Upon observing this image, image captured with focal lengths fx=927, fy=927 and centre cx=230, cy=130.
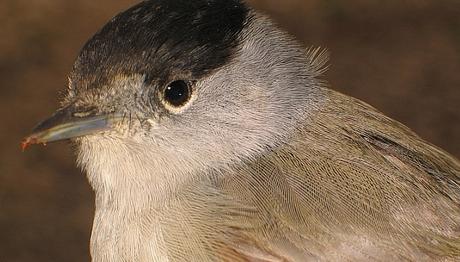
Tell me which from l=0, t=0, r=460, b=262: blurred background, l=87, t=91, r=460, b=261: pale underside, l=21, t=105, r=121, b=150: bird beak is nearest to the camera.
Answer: l=87, t=91, r=460, b=261: pale underside

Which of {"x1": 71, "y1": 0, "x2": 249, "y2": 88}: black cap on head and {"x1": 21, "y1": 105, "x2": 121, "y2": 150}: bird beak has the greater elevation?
{"x1": 71, "y1": 0, "x2": 249, "y2": 88}: black cap on head

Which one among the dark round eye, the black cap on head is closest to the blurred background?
the black cap on head

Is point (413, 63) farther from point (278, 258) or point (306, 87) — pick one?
point (278, 258)

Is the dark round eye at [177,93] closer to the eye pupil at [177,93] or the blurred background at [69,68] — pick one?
the eye pupil at [177,93]

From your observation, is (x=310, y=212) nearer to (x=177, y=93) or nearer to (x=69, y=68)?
(x=177, y=93)

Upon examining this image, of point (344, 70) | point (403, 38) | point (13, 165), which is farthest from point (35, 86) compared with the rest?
point (403, 38)

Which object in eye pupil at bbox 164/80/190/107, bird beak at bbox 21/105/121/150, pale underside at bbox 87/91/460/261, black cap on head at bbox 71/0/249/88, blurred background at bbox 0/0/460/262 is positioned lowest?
pale underside at bbox 87/91/460/261

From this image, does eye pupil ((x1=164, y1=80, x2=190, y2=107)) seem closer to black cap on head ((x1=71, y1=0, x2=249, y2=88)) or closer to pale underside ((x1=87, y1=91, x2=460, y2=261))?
black cap on head ((x1=71, y1=0, x2=249, y2=88))

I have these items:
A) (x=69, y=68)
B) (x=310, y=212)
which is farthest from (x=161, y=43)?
(x=69, y=68)
